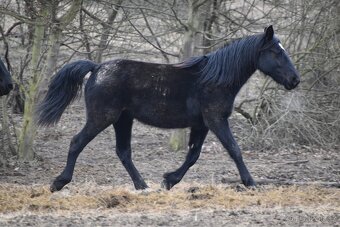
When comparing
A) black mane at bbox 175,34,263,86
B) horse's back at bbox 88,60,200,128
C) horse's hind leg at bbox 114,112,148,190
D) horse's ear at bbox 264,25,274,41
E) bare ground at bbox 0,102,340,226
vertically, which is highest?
horse's ear at bbox 264,25,274,41

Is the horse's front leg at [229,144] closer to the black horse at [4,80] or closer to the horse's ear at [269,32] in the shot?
the horse's ear at [269,32]

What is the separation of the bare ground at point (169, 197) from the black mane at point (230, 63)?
1343 millimetres

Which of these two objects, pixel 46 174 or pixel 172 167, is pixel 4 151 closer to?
pixel 46 174

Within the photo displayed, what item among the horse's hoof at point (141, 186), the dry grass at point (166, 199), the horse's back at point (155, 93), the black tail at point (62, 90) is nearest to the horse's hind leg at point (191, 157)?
the horse's hoof at point (141, 186)

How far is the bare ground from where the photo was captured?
7211 mm

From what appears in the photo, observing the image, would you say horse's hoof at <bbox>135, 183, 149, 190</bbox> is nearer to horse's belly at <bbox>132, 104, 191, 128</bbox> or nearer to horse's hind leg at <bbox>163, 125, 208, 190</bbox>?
horse's hind leg at <bbox>163, 125, 208, 190</bbox>

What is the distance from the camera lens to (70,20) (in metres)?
12.0

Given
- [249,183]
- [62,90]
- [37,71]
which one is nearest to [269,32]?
[249,183]

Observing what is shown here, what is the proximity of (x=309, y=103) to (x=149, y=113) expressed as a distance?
22.7 ft

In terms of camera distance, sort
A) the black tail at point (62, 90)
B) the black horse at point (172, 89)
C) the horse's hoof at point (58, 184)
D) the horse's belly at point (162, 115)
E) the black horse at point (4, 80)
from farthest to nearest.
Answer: the black tail at point (62, 90), the horse's belly at point (162, 115), the black horse at point (172, 89), the horse's hoof at point (58, 184), the black horse at point (4, 80)

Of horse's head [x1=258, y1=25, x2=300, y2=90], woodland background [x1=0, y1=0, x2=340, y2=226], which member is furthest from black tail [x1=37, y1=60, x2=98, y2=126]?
horse's head [x1=258, y1=25, x2=300, y2=90]

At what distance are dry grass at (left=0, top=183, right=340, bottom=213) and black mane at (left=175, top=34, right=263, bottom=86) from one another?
53.6 inches

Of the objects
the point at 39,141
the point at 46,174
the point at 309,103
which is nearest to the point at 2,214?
the point at 46,174

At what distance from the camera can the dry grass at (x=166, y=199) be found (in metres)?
7.85
